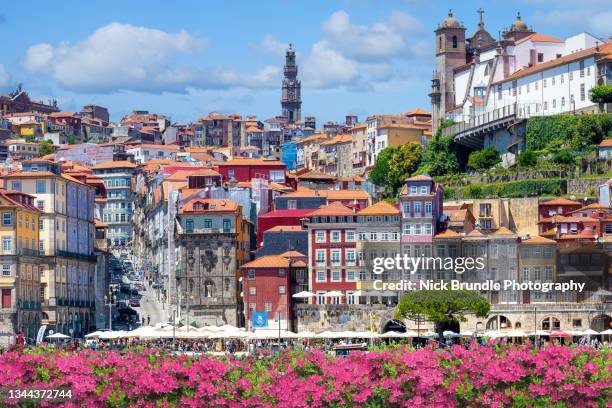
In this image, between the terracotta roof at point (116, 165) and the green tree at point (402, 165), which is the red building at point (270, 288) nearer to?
the green tree at point (402, 165)

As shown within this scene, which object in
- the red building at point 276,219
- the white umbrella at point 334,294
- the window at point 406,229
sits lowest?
the white umbrella at point 334,294

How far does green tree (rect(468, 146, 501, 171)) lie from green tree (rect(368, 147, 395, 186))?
14885 mm

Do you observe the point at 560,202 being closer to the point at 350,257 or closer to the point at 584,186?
the point at 584,186

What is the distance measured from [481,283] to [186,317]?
66.9 ft

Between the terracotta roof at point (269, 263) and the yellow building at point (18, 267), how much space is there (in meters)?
14.3

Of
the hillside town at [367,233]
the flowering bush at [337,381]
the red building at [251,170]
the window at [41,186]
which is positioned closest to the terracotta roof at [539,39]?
the hillside town at [367,233]

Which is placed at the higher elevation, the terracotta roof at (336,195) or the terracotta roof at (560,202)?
the terracotta roof at (336,195)

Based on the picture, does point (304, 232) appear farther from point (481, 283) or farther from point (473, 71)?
point (473, 71)

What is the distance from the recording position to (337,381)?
157ft

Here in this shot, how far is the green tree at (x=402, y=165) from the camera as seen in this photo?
5497 inches

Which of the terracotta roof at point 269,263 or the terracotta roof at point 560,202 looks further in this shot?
the terracotta roof at point 560,202

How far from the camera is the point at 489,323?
10362cm

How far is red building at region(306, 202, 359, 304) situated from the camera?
109 meters

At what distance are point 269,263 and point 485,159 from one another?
2709 centimetres
